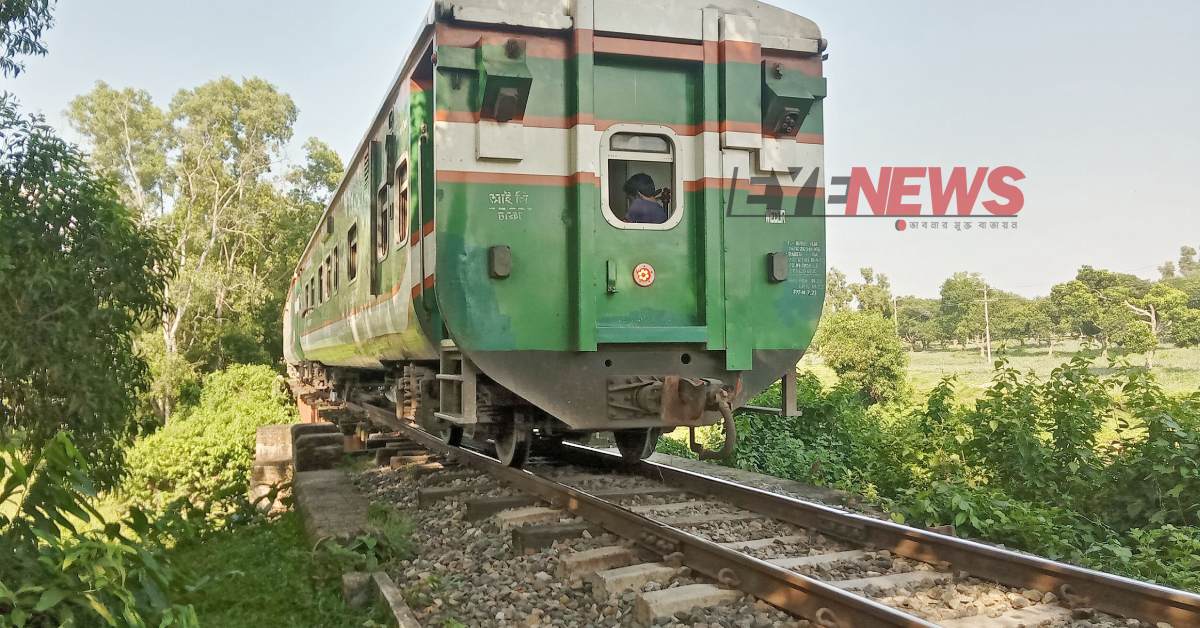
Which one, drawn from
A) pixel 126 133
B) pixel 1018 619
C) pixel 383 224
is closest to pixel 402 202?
pixel 383 224

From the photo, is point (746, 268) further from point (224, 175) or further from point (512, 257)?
point (224, 175)

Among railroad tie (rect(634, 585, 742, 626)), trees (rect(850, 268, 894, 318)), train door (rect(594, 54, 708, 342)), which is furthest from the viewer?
trees (rect(850, 268, 894, 318))

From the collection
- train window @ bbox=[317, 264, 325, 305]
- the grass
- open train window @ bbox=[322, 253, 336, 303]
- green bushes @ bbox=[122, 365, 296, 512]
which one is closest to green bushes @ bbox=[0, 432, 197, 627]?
the grass

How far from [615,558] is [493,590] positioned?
0.73 metres

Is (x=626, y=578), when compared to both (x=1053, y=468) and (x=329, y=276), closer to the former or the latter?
(x=1053, y=468)

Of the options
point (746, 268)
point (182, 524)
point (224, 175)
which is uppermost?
point (224, 175)

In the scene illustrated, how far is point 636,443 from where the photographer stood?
24.8 feet

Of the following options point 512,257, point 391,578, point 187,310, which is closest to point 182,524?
point 391,578

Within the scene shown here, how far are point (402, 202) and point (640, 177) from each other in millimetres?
1919

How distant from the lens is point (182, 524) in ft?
12.0

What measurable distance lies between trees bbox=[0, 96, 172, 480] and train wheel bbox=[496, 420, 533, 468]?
253 inches

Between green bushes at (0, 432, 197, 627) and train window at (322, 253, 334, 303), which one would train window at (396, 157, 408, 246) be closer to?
green bushes at (0, 432, 197, 627)

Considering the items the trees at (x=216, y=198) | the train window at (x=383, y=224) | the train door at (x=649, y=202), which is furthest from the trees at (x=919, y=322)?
the train door at (x=649, y=202)

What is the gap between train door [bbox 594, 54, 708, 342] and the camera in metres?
6.01
